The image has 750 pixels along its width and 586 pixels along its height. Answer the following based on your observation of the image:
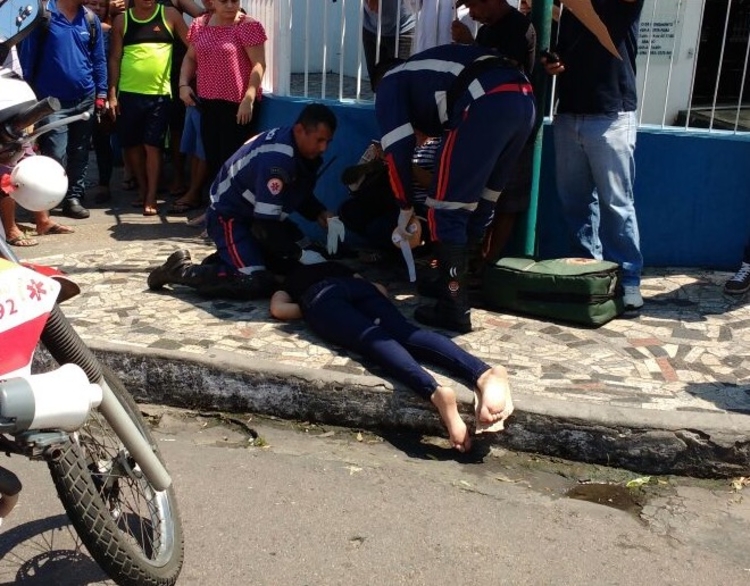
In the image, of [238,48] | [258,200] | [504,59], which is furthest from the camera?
[238,48]

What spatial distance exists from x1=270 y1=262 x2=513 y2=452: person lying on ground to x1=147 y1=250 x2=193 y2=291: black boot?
65 cm

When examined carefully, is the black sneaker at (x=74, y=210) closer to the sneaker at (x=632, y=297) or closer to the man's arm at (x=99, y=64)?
the man's arm at (x=99, y=64)

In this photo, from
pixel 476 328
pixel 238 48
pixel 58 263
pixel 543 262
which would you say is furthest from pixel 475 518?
pixel 238 48

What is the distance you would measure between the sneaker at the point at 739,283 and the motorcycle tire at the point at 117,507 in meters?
3.50

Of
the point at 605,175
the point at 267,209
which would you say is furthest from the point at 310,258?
the point at 605,175

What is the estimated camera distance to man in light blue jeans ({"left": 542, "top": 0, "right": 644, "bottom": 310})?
4898 millimetres

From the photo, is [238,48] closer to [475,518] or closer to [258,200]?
[258,200]

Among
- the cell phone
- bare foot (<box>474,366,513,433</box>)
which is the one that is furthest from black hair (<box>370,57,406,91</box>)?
bare foot (<box>474,366,513,433</box>)

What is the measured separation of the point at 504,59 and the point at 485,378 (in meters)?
1.70

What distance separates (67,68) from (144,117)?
76 cm

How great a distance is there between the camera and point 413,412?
3996 millimetres

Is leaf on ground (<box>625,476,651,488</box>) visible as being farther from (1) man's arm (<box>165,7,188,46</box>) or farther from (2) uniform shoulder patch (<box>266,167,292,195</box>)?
(1) man's arm (<box>165,7,188,46</box>)

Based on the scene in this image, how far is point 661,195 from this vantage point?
221 inches

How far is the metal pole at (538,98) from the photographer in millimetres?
4984
